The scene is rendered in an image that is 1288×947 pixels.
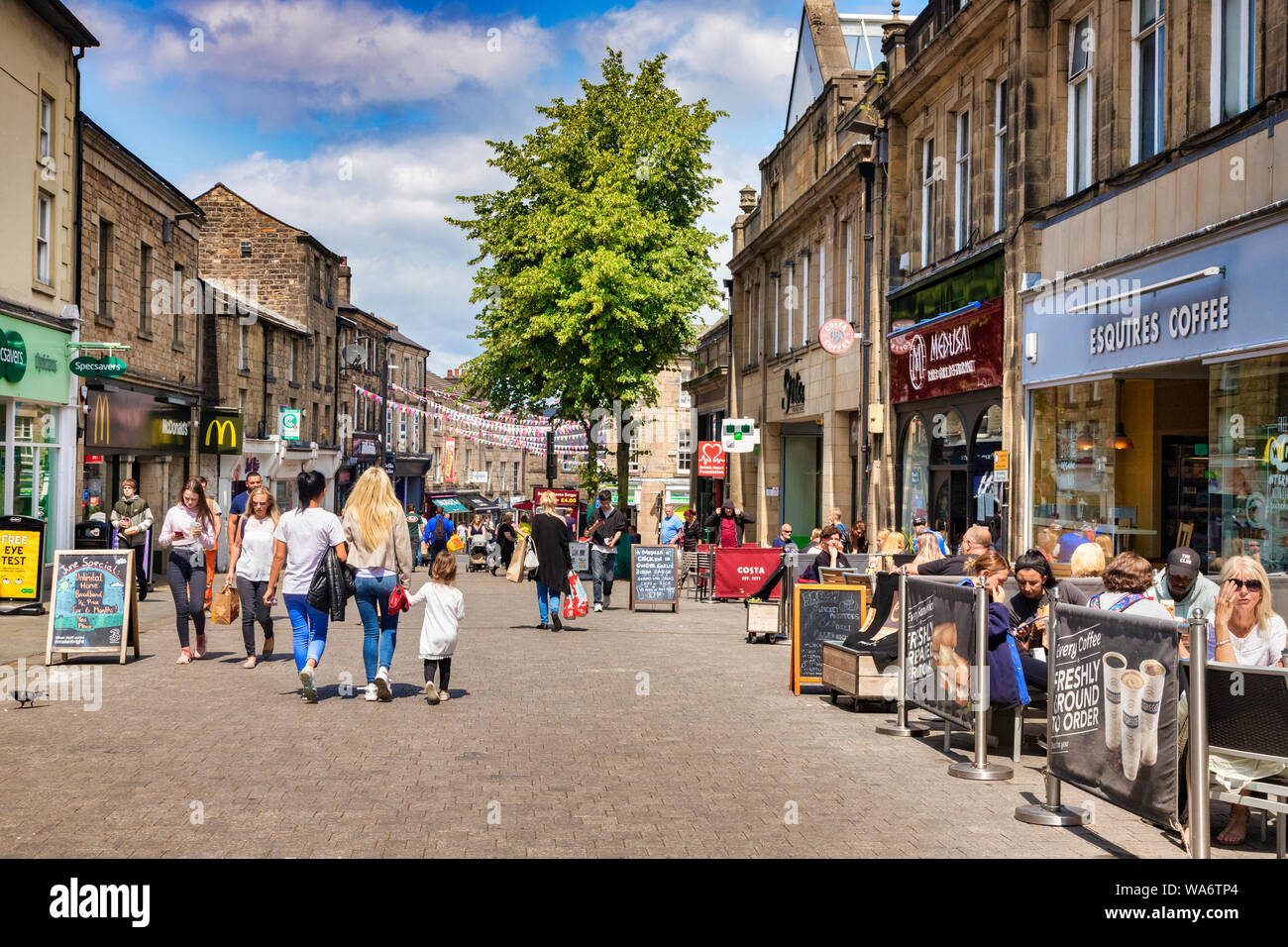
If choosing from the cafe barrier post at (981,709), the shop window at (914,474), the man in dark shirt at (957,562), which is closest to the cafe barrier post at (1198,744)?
the cafe barrier post at (981,709)

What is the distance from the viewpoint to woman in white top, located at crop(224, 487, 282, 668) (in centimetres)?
1234

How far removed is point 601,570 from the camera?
71.3 ft

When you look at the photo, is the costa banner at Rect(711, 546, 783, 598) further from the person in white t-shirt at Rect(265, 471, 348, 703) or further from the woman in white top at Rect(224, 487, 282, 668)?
the person in white t-shirt at Rect(265, 471, 348, 703)

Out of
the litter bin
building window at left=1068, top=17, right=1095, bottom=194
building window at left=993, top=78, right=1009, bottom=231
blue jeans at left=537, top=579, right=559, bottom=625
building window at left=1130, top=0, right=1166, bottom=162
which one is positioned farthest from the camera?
the litter bin

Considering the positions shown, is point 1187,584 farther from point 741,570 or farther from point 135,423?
Result: point 135,423

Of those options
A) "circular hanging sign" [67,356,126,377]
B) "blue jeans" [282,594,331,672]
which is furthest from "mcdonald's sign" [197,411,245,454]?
"blue jeans" [282,594,331,672]

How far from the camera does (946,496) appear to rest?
2064cm

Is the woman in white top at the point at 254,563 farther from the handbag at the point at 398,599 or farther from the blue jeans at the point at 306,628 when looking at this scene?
the handbag at the point at 398,599

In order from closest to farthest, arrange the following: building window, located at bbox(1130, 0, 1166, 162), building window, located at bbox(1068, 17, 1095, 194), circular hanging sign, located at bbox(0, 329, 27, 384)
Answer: building window, located at bbox(1130, 0, 1166, 162), building window, located at bbox(1068, 17, 1095, 194), circular hanging sign, located at bbox(0, 329, 27, 384)

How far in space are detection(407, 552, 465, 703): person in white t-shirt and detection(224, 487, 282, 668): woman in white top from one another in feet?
8.15

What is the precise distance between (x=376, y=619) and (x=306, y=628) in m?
0.57

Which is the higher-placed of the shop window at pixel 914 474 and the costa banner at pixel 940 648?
the shop window at pixel 914 474

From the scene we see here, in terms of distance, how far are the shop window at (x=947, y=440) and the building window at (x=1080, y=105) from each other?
15.2 feet

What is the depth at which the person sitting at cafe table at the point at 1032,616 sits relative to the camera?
8.94m
